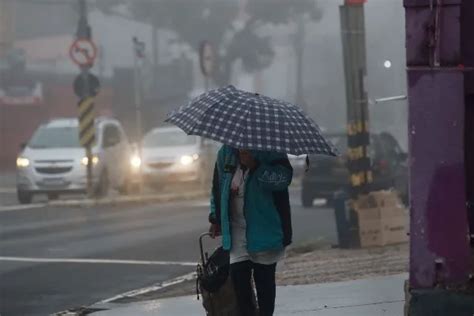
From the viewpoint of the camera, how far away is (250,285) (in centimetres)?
708

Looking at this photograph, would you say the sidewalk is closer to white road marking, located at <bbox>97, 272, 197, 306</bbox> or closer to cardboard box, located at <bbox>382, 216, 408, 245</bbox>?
white road marking, located at <bbox>97, 272, 197, 306</bbox>

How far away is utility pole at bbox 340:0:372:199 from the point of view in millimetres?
14109

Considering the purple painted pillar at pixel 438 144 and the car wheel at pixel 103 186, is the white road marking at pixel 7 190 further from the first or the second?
the purple painted pillar at pixel 438 144

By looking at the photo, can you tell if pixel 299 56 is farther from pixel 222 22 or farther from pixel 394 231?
pixel 394 231

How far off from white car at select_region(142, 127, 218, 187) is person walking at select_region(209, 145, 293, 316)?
20.0 meters

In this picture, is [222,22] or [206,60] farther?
[222,22]

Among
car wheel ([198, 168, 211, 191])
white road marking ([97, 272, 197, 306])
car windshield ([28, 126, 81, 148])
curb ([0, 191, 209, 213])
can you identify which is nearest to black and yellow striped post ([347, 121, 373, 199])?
white road marking ([97, 272, 197, 306])

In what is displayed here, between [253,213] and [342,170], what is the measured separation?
50.1 feet

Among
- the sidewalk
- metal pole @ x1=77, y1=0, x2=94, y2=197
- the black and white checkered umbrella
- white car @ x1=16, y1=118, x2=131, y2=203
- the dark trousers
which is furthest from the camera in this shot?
white car @ x1=16, y1=118, x2=131, y2=203

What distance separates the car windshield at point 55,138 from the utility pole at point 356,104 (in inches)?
444

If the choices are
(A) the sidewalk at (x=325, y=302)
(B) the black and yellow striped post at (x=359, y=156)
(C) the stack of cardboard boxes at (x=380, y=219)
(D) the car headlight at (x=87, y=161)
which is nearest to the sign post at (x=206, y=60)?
(D) the car headlight at (x=87, y=161)

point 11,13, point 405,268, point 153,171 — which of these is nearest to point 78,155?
point 153,171

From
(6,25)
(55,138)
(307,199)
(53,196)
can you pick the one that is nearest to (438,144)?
(307,199)

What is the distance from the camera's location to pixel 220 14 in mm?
48281
